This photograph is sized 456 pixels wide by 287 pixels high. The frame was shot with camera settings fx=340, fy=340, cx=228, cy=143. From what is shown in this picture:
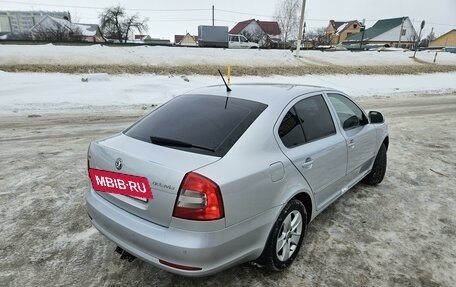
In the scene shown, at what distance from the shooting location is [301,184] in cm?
290

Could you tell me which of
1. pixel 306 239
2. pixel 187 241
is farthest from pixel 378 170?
pixel 187 241

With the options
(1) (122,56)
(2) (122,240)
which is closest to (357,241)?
(2) (122,240)

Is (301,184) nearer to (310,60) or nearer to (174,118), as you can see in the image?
(174,118)

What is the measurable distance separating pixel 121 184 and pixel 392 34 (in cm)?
8624

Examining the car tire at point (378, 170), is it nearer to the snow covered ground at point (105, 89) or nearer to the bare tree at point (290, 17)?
the snow covered ground at point (105, 89)

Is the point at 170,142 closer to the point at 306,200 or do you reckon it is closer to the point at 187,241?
the point at 187,241

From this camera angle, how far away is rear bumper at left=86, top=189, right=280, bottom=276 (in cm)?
222

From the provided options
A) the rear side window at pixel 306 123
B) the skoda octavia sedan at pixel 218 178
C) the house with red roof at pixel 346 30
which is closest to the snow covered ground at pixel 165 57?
the skoda octavia sedan at pixel 218 178

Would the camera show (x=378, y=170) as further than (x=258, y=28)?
No

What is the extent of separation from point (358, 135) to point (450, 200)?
1693 millimetres

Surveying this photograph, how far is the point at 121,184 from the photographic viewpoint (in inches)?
100

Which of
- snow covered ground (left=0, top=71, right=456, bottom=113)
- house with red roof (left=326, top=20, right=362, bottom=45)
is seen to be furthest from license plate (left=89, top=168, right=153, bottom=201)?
house with red roof (left=326, top=20, right=362, bottom=45)

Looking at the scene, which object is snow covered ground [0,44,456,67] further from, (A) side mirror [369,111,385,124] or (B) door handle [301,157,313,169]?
(B) door handle [301,157,313,169]

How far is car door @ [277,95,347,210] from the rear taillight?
82 cm
